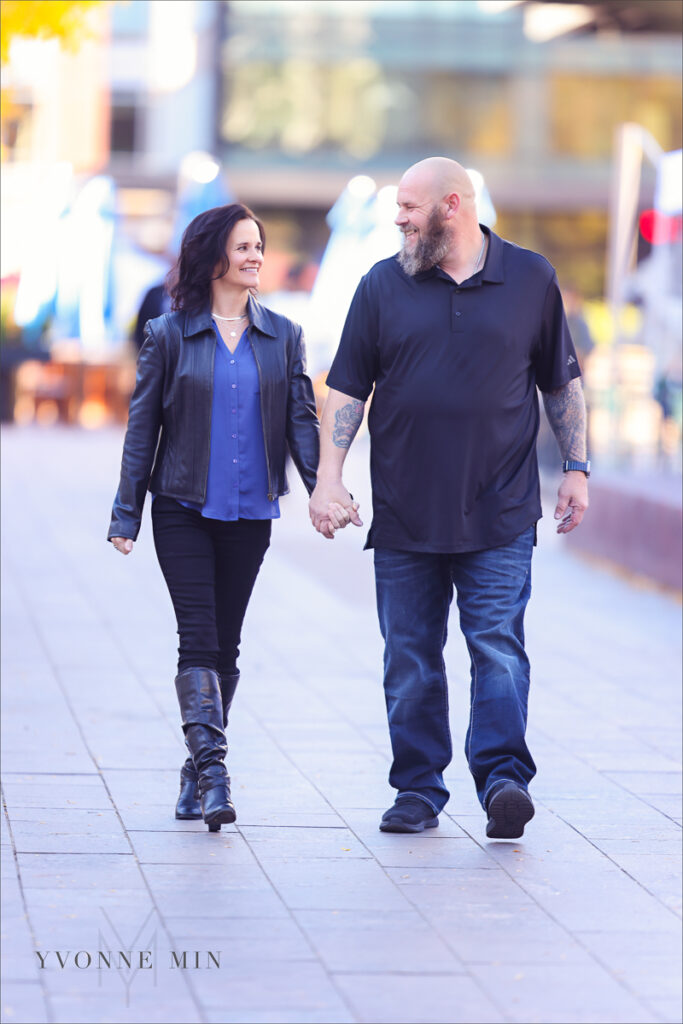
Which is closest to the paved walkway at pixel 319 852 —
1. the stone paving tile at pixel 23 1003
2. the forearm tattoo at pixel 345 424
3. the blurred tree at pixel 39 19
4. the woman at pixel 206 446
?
the stone paving tile at pixel 23 1003

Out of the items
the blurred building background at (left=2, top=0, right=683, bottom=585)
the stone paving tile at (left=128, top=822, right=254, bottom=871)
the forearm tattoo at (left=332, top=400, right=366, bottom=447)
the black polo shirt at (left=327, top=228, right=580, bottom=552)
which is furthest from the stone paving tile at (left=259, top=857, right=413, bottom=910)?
the blurred building background at (left=2, top=0, right=683, bottom=585)

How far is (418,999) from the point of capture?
413 cm

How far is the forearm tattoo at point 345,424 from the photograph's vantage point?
5719 mm

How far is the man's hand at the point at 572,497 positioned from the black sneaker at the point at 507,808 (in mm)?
834

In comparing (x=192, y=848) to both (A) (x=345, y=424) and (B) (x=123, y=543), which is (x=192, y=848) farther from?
(A) (x=345, y=424)

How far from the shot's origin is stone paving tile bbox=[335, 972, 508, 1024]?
4016mm

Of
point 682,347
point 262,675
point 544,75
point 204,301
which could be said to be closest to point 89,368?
point 682,347

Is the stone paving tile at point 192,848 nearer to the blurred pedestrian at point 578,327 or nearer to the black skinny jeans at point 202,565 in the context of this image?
the black skinny jeans at point 202,565

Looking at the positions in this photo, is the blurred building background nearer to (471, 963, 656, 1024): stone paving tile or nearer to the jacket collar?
the jacket collar

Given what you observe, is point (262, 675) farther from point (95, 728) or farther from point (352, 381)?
point (352, 381)

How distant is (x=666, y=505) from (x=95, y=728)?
5.57 m

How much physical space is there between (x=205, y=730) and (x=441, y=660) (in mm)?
779

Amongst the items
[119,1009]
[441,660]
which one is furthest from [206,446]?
[119,1009]

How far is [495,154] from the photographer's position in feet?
186
